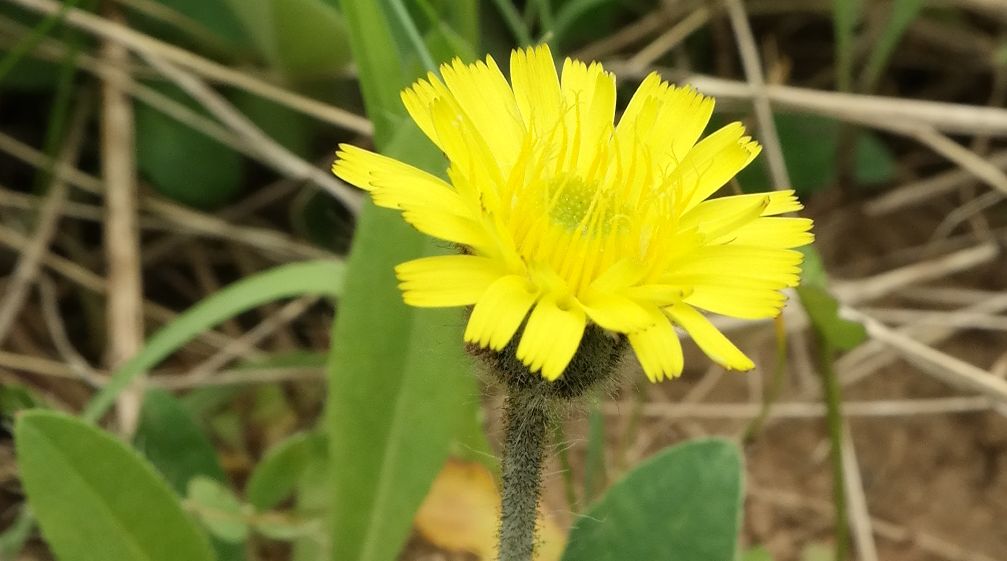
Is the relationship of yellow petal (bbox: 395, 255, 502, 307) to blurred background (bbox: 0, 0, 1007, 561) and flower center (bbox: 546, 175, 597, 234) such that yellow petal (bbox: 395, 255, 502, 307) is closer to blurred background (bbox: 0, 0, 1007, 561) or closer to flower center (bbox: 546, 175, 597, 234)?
flower center (bbox: 546, 175, 597, 234)

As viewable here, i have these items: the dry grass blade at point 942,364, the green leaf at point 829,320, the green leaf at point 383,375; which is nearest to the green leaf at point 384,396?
the green leaf at point 383,375

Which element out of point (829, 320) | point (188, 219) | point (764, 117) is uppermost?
point (764, 117)

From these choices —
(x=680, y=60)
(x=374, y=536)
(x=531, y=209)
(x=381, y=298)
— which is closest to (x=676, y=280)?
(x=531, y=209)

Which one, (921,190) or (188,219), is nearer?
(188,219)

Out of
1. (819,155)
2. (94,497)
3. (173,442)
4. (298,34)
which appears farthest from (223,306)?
(819,155)

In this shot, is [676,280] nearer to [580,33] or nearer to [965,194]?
[580,33]

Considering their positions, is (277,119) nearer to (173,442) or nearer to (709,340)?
(173,442)

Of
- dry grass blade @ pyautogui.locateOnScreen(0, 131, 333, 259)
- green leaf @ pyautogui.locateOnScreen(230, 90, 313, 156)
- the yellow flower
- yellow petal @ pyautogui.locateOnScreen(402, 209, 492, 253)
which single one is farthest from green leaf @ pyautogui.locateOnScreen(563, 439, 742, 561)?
green leaf @ pyautogui.locateOnScreen(230, 90, 313, 156)
